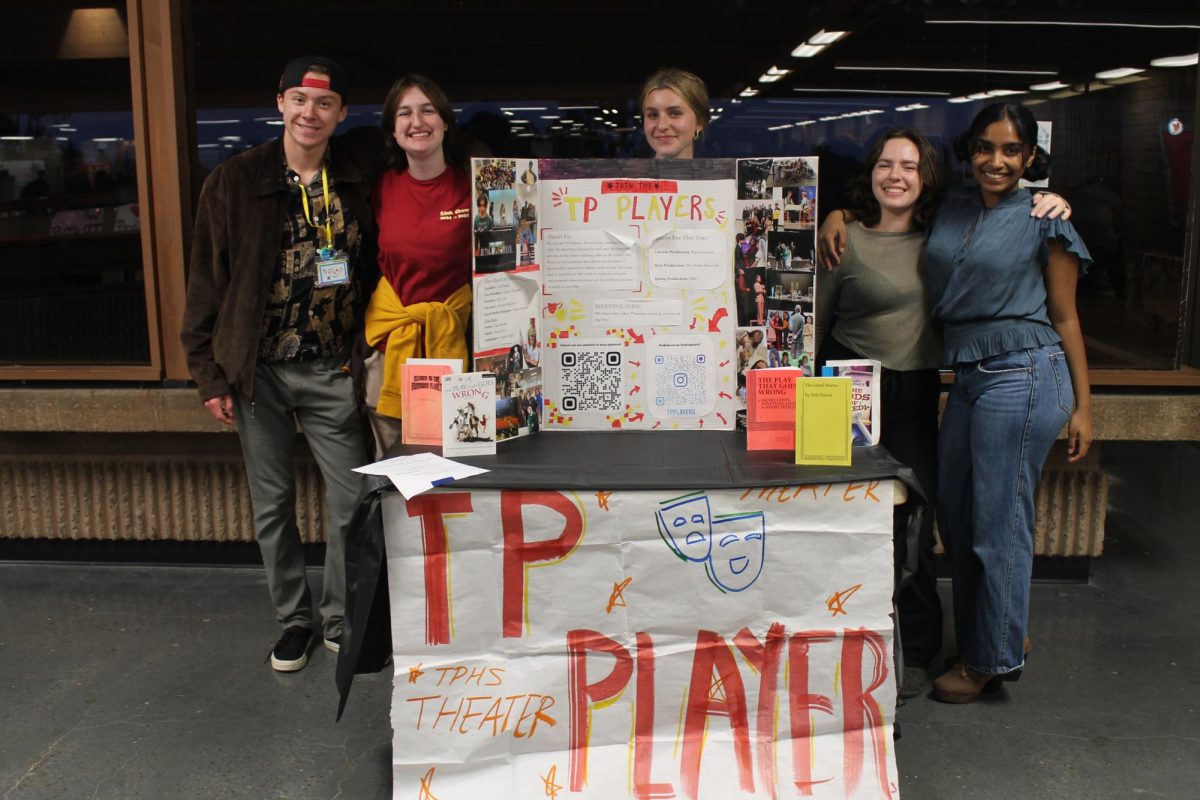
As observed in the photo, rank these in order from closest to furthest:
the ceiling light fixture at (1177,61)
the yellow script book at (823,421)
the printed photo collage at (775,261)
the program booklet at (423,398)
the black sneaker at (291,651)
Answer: the yellow script book at (823,421) < the program booklet at (423,398) < the printed photo collage at (775,261) < the black sneaker at (291,651) < the ceiling light fixture at (1177,61)

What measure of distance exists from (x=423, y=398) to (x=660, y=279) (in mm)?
690

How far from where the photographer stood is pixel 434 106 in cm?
286

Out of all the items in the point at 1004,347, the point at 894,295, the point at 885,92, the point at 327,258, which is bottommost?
the point at 1004,347

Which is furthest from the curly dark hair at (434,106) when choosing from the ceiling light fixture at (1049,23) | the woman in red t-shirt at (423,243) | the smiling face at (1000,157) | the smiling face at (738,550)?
the ceiling light fixture at (1049,23)

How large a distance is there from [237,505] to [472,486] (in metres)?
2.17

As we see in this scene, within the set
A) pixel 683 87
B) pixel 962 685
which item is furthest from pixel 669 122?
pixel 962 685

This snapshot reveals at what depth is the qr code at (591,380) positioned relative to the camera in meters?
2.84

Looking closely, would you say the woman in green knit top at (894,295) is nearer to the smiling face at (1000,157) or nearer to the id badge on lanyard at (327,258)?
the smiling face at (1000,157)

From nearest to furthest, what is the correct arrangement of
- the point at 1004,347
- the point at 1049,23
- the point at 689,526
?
1. the point at 689,526
2. the point at 1004,347
3. the point at 1049,23

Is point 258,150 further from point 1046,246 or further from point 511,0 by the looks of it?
point 1046,246

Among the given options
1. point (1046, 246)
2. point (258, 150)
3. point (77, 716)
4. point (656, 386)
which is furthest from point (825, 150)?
point (77, 716)

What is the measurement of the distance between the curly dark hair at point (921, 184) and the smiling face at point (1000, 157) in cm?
12

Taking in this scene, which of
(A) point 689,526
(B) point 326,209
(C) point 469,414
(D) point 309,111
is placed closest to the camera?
(A) point 689,526

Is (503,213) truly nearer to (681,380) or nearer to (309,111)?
(681,380)
